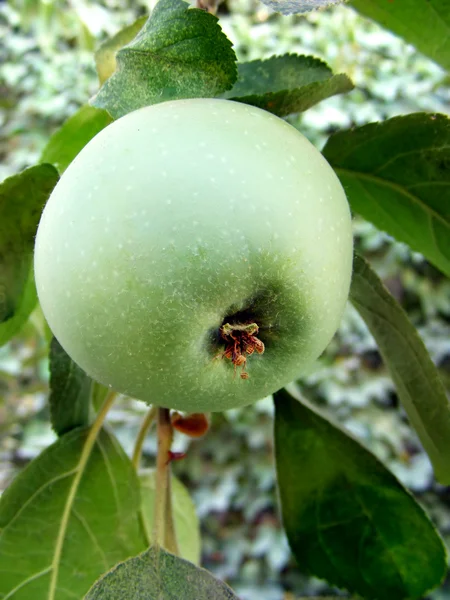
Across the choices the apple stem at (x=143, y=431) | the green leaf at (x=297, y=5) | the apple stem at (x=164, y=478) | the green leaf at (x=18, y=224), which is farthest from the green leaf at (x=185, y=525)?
the green leaf at (x=297, y=5)

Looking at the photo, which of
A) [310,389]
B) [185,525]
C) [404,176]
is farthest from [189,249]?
[310,389]

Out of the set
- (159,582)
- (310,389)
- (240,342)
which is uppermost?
(310,389)

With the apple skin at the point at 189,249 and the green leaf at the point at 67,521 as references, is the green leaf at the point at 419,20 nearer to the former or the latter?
the apple skin at the point at 189,249

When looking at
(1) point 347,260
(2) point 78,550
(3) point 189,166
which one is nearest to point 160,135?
(3) point 189,166

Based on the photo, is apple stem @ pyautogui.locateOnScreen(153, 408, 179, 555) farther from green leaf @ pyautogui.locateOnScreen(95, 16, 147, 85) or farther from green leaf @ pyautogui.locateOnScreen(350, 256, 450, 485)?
green leaf @ pyautogui.locateOnScreen(95, 16, 147, 85)

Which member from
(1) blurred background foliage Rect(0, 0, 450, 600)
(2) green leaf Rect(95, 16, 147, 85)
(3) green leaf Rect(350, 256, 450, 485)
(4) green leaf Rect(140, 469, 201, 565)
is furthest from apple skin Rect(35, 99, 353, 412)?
(1) blurred background foliage Rect(0, 0, 450, 600)

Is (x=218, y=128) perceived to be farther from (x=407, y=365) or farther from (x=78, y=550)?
(x=78, y=550)

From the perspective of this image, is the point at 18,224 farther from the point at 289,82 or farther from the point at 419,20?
the point at 419,20
